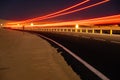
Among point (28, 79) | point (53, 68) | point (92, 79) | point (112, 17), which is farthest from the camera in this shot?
point (112, 17)

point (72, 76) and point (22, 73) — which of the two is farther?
point (22, 73)

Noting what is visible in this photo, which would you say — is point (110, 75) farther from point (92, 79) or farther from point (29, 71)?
point (29, 71)

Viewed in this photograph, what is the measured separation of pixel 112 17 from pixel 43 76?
2795 centimetres

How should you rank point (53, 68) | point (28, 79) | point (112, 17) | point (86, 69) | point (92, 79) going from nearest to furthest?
point (92, 79) → point (28, 79) → point (86, 69) → point (53, 68) → point (112, 17)

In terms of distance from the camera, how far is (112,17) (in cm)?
3500

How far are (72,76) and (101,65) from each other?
5.66ft

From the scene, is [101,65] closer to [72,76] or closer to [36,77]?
[72,76]

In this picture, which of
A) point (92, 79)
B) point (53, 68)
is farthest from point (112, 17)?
point (92, 79)

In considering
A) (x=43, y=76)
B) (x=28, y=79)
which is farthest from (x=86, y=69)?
(x=28, y=79)

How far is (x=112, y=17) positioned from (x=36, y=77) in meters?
28.1

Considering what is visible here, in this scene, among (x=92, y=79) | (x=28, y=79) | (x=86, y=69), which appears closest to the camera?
(x=92, y=79)

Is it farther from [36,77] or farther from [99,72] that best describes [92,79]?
[36,77]

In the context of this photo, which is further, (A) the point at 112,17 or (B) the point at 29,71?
(A) the point at 112,17

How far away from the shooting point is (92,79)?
7.21m
